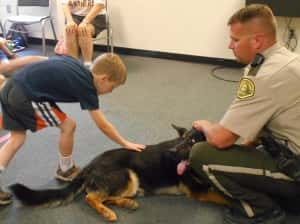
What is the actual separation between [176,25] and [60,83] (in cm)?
287

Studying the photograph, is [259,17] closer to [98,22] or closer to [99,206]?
[99,206]

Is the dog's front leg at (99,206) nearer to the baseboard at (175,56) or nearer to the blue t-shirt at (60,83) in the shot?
the blue t-shirt at (60,83)

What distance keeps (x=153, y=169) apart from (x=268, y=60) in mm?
773

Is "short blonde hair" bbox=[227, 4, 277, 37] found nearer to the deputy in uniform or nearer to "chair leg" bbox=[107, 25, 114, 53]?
the deputy in uniform

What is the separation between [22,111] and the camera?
1.79 metres

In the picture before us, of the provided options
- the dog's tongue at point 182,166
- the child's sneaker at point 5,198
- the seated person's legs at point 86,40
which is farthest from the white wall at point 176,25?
the child's sneaker at point 5,198

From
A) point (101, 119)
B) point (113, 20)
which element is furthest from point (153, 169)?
point (113, 20)

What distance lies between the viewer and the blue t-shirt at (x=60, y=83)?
1.75 metres

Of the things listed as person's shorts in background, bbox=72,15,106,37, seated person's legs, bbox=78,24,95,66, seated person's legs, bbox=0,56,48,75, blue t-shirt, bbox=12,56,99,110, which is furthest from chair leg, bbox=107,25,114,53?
blue t-shirt, bbox=12,56,99,110

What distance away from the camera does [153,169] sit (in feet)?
5.92

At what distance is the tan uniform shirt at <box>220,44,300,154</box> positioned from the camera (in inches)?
56.1

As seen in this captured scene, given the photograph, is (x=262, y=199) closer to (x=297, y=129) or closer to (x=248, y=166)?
(x=248, y=166)

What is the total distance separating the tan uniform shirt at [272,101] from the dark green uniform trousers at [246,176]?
12 centimetres

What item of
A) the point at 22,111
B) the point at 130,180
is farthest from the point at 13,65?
the point at 130,180
